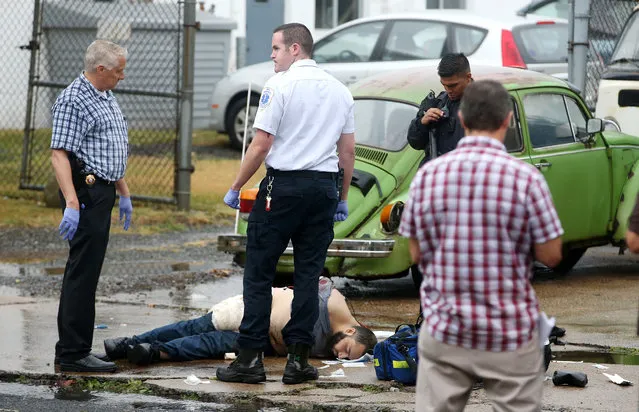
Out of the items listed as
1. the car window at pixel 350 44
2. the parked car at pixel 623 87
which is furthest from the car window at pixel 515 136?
the car window at pixel 350 44

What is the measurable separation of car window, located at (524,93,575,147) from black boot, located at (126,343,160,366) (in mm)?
3907

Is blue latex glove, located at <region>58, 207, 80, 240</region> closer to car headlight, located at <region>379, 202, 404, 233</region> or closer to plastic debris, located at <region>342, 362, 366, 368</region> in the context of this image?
plastic debris, located at <region>342, 362, 366, 368</region>

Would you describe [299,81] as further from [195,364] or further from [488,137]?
[488,137]

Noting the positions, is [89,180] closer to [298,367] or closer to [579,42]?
[298,367]

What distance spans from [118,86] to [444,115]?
31.9 ft

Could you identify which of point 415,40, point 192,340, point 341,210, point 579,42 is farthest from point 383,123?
point 415,40

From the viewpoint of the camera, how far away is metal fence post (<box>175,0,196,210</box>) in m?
13.2

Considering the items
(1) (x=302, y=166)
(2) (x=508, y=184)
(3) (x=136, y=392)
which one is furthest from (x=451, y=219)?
(3) (x=136, y=392)

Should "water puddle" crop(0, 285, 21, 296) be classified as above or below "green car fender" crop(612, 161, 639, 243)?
below

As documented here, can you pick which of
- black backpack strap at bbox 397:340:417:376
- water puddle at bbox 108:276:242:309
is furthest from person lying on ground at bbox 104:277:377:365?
water puddle at bbox 108:276:242:309

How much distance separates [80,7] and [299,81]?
11.1 m

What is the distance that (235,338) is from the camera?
727 cm

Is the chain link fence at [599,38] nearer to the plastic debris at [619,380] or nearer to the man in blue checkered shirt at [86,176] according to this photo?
the plastic debris at [619,380]

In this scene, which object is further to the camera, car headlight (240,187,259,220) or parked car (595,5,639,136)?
parked car (595,5,639,136)
